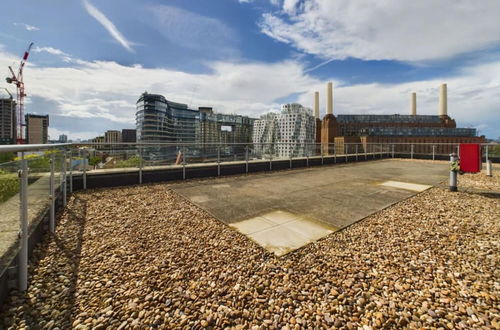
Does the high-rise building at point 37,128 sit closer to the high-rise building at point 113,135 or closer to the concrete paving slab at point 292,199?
the high-rise building at point 113,135

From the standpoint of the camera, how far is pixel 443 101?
67000mm

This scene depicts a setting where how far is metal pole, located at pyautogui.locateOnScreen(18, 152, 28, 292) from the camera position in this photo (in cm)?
207

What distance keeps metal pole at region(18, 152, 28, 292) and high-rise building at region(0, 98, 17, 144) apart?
333 feet

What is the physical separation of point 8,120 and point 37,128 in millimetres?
36059

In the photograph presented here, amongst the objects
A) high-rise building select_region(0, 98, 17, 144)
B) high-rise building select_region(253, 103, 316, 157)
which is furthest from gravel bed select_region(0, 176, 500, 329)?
high-rise building select_region(0, 98, 17, 144)

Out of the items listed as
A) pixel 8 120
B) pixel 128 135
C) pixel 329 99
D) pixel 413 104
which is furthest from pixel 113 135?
pixel 413 104

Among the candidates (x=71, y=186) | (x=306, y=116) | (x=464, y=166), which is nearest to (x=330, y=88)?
(x=306, y=116)

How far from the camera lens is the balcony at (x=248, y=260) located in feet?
6.01

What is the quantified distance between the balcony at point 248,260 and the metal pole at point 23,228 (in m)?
0.02

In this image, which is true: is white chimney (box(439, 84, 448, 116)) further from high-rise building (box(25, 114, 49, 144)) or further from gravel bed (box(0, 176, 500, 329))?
high-rise building (box(25, 114, 49, 144))

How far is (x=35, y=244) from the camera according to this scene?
113 inches

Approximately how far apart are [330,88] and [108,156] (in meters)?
67.7

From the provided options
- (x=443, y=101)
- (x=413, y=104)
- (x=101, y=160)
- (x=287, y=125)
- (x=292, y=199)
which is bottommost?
(x=292, y=199)

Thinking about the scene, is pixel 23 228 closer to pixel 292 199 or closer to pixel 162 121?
pixel 292 199
